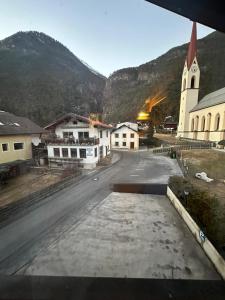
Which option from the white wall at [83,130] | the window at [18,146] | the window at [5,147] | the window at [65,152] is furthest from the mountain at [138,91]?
the window at [5,147]

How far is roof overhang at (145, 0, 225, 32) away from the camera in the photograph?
295 centimetres

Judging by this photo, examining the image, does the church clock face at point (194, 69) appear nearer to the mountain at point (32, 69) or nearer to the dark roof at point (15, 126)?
the mountain at point (32, 69)

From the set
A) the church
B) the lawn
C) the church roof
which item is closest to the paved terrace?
the lawn

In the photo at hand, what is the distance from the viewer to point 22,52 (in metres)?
15.3

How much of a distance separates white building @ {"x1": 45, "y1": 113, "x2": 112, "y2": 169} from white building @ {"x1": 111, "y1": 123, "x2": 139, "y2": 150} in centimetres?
1109

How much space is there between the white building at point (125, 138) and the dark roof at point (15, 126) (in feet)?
52.1

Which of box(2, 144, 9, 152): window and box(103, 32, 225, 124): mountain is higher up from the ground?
box(103, 32, 225, 124): mountain

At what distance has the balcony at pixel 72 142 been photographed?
20.7 meters

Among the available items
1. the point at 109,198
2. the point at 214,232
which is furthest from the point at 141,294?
the point at 109,198

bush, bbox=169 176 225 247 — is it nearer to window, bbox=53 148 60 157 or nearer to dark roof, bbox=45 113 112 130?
dark roof, bbox=45 113 112 130

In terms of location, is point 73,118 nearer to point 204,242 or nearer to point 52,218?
point 52,218

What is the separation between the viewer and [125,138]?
114 ft

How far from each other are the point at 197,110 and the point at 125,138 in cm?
2077

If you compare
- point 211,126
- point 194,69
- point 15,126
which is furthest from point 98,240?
point 194,69
